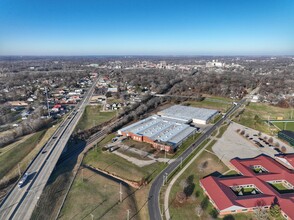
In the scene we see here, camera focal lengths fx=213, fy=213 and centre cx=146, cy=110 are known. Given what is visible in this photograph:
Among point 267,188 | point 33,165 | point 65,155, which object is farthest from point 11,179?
point 267,188

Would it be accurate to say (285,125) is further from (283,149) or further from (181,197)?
(181,197)

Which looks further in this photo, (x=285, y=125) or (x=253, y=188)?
(x=285, y=125)

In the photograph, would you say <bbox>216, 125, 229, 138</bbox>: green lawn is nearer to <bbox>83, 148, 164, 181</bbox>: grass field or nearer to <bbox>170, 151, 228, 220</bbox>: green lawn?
<bbox>170, 151, 228, 220</bbox>: green lawn

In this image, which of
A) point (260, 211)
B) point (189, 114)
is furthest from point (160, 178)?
point (189, 114)

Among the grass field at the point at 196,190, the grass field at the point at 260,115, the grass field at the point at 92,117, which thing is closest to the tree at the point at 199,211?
the grass field at the point at 196,190

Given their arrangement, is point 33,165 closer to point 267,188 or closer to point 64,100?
point 267,188

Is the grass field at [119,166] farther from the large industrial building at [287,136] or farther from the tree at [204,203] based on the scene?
the large industrial building at [287,136]
